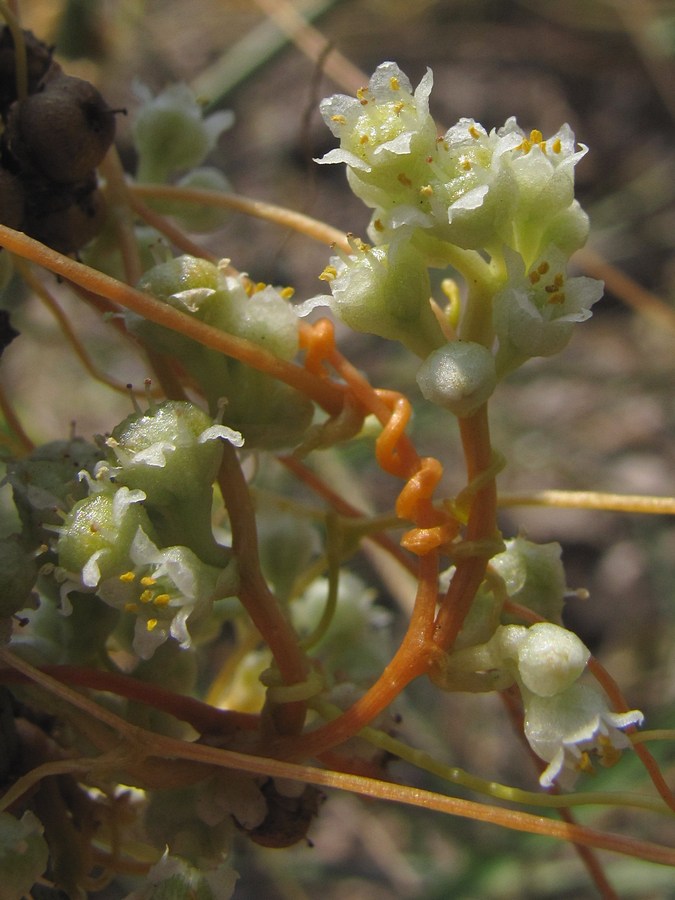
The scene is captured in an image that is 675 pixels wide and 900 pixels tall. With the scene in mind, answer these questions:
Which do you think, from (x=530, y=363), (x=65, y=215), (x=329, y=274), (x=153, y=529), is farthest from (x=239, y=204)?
(x=530, y=363)

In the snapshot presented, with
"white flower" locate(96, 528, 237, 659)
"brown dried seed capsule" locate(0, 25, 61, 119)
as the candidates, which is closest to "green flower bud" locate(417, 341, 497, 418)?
"white flower" locate(96, 528, 237, 659)

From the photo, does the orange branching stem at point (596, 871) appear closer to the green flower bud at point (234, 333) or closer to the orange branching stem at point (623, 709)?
the orange branching stem at point (623, 709)

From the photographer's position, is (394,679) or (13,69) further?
(13,69)

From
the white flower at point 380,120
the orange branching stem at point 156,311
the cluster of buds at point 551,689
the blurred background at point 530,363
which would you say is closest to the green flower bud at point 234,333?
the orange branching stem at point 156,311

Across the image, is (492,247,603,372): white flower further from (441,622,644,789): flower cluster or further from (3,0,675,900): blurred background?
(3,0,675,900): blurred background

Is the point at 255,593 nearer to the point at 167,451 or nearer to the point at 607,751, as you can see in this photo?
the point at 167,451

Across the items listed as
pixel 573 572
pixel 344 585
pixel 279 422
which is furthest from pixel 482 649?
pixel 573 572
